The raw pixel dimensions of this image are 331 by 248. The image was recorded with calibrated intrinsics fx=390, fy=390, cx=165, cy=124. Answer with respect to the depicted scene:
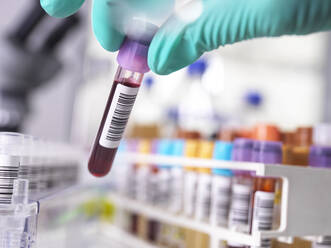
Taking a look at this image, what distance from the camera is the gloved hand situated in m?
0.44

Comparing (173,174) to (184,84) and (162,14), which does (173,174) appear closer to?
(162,14)

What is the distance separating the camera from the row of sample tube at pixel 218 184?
2.20 ft

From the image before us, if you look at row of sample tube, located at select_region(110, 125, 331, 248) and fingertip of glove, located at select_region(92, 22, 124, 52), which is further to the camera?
row of sample tube, located at select_region(110, 125, 331, 248)

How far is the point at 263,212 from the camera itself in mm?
630

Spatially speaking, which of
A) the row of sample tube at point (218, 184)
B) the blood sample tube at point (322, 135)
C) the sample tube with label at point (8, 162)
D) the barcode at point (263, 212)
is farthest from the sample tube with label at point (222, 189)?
the sample tube with label at point (8, 162)

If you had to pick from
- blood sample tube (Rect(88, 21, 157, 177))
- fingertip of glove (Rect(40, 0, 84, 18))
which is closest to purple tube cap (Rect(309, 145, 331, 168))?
blood sample tube (Rect(88, 21, 157, 177))

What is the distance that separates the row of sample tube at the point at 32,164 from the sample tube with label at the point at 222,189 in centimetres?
32

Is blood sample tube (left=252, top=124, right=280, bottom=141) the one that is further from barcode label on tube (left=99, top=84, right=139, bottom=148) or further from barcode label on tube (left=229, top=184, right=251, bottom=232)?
barcode label on tube (left=99, top=84, right=139, bottom=148)

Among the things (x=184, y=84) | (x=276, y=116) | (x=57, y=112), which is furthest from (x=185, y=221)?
(x=276, y=116)

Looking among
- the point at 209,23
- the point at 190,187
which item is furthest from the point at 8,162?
the point at 190,187

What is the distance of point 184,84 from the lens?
2145 mm

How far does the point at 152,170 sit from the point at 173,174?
0.43ft

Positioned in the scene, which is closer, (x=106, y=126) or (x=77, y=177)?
(x=106, y=126)

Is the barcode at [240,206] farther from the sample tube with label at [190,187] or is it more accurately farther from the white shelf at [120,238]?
the white shelf at [120,238]
